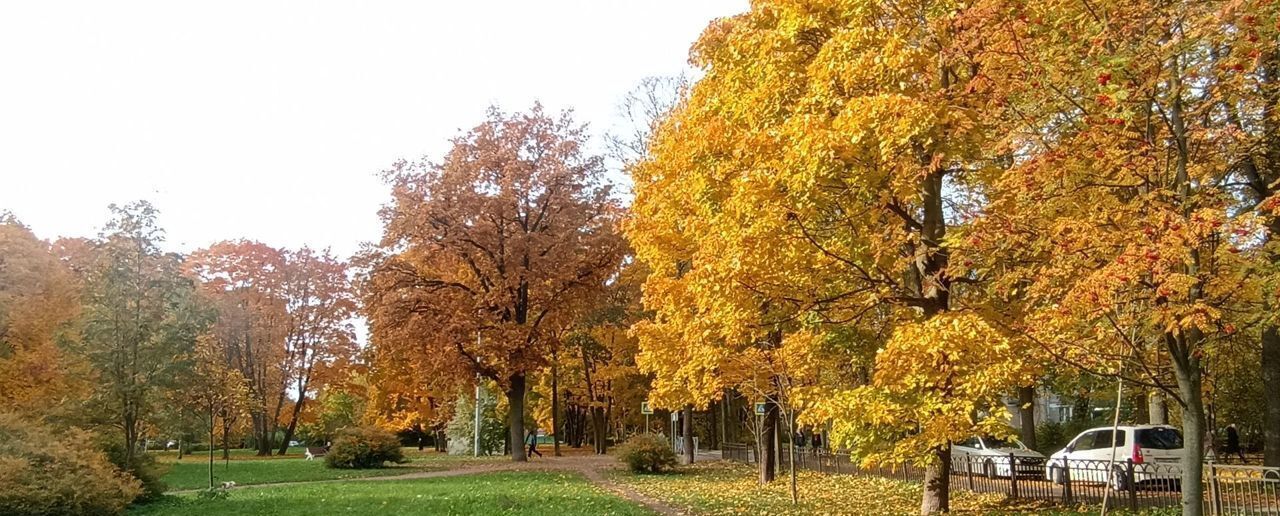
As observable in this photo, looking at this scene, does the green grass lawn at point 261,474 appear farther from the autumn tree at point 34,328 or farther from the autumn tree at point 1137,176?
the autumn tree at point 1137,176

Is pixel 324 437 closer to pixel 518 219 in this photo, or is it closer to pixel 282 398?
pixel 282 398

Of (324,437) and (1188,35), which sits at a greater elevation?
(1188,35)

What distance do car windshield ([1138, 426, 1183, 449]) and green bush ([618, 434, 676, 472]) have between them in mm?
11858

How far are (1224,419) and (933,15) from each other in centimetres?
2522

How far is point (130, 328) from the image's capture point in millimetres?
17219

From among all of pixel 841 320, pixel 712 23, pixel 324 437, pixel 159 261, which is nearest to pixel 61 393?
pixel 159 261

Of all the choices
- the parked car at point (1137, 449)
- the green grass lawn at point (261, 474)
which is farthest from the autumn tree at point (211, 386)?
the parked car at point (1137, 449)

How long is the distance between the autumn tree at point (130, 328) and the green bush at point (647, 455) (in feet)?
38.3

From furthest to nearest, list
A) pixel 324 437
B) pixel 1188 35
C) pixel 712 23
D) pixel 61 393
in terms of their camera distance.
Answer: pixel 324 437 < pixel 61 393 < pixel 712 23 < pixel 1188 35

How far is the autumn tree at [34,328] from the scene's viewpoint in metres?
18.9

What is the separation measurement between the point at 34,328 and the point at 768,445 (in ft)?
70.9

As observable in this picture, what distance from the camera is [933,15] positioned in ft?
34.4

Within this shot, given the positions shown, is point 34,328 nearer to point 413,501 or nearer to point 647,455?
point 413,501

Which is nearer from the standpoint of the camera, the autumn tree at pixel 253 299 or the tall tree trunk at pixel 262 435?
the autumn tree at pixel 253 299
